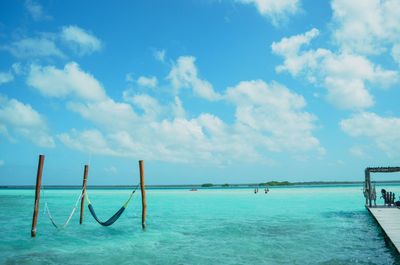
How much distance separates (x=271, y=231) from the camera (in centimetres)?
1612

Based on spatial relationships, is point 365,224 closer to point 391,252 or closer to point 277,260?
point 391,252

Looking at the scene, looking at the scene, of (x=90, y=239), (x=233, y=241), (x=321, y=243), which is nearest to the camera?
(x=321, y=243)

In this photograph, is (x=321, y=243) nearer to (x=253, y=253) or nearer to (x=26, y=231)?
(x=253, y=253)

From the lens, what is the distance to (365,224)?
18.5 meters

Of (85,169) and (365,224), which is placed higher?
(85,169)

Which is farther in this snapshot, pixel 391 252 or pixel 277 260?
pixel 391 252

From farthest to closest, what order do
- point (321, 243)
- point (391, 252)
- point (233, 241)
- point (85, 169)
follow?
point (85, 169) → point (233, 241) → point (321, 243) → point (391, 252)

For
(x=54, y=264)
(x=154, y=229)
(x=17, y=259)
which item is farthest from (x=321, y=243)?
(x=17, y=259)

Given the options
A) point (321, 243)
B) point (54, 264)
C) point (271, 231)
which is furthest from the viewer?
point (271, 231)

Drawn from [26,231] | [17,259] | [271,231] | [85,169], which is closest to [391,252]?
[271,231]

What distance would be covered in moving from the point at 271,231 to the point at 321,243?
11.0ft

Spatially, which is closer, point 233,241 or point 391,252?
point 391,252

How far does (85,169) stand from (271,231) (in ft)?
32.5

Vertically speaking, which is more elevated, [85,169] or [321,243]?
[85,169]
